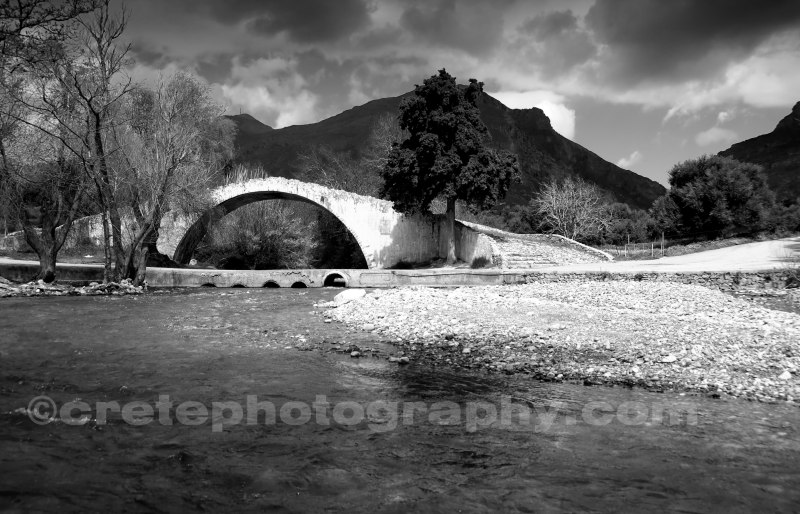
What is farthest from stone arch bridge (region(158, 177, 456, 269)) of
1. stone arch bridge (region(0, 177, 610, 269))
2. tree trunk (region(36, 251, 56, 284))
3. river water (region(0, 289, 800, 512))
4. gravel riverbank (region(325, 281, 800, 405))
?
river water (region(0, 289, 800, 512))

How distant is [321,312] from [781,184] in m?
59.7

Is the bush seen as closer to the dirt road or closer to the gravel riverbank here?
the dirt road

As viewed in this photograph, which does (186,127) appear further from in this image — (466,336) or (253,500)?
(253,500)

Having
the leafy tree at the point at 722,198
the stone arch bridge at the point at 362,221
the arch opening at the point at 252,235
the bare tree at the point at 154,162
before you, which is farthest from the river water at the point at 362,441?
the leafy tree at the point at 722,198

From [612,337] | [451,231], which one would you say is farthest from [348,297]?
[451,231]

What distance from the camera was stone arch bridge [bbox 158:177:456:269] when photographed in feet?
94.9

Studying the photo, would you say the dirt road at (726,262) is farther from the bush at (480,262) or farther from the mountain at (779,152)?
the mountain at (779,152)

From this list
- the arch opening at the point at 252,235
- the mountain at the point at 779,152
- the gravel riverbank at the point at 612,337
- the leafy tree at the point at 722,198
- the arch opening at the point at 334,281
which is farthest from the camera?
the mountain at the point at 779,152

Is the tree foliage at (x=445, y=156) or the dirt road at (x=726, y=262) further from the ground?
the tree foliage at (x=445, y=156)

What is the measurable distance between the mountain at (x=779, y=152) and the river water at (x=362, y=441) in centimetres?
5911

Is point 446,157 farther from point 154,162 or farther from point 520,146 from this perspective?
point 520,146

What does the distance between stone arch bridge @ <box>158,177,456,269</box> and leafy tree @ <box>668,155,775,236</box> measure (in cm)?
1353

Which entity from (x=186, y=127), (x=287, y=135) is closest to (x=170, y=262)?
(x=186, y=127)

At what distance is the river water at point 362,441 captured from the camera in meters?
3.43
